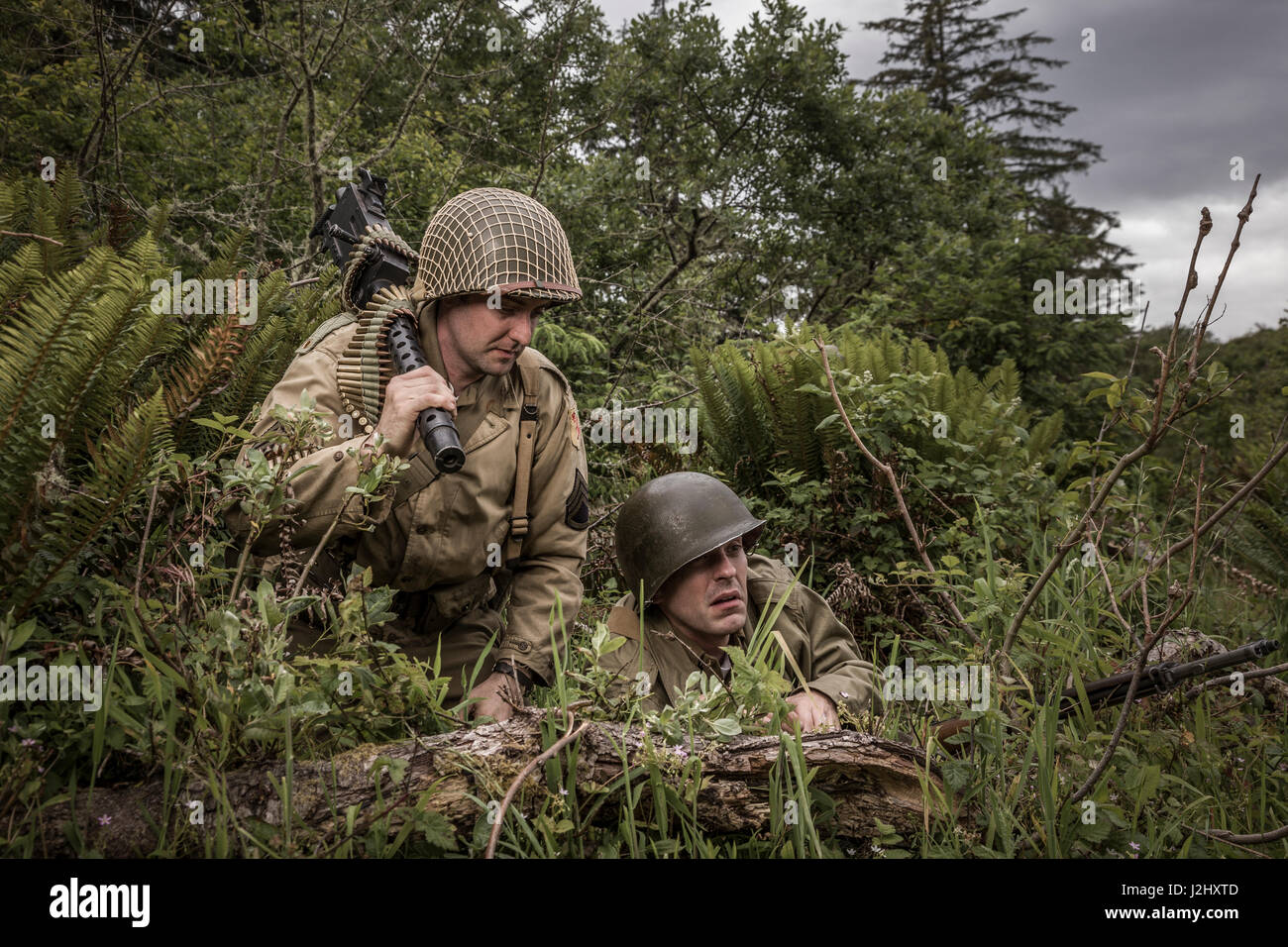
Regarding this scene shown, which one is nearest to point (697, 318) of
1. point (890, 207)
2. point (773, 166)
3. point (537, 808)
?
point (773, 166)

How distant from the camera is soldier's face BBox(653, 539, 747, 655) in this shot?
3332mm

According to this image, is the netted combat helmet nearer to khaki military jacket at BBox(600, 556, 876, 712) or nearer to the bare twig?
khaki military jacket at BBox(600, 556, 876, 712)

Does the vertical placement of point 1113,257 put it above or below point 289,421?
above

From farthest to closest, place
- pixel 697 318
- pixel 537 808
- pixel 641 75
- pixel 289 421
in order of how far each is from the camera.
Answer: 1. pixel 641 75
2. pixel 697 318
3. pixel 289 421
4. pixel 537 808

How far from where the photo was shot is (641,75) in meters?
11.7

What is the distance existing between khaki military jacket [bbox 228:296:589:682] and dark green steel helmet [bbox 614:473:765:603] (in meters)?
0.32

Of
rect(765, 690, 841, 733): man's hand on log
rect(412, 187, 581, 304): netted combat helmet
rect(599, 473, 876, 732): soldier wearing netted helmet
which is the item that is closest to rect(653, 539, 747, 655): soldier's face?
rect(599, 473, 876, 732): soldier wearing netted helmet

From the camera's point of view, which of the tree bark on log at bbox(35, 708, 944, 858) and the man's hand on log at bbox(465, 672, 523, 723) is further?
the man's hand on log at bbox(465, 672, 523, 723)

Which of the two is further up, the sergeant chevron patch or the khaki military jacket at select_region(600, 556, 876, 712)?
the sergeant chevron patch

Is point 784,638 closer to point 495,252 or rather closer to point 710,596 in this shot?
point 710,596

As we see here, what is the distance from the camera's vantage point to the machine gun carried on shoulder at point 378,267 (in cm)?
244

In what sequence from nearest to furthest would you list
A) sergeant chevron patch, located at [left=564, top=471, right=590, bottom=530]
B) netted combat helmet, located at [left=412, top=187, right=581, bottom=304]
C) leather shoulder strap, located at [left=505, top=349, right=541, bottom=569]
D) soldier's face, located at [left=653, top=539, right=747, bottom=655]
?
netted combat helmet, located at [left=412, top=187, right=581, bottom=304] → leather shoulder strap, located at [left=505, top=349, right=541, bottom=569] → sergeant chevron patch, located at [left=564, top=471, right=590, bottom=530] → soldier's face, located at [left=653, top=539, right=747, bottom=655]
